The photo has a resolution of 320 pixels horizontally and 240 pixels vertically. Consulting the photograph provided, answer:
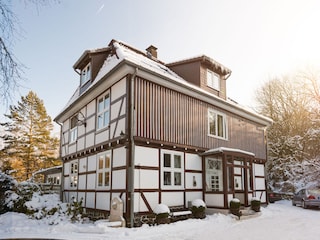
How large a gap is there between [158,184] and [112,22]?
5.92 metres

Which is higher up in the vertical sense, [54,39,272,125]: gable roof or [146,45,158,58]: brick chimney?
[146,45,158,58]: brick chimney

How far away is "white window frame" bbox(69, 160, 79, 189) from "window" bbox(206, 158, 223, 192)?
6.83m

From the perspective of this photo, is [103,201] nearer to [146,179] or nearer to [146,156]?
[146,179]

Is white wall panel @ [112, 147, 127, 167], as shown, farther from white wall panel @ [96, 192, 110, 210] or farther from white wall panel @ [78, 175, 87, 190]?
white wall panel @ [78, 175, 87, 190]


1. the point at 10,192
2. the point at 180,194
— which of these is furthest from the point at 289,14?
the point at 10,192

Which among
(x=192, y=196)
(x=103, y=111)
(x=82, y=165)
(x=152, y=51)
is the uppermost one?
(x=152, y=51)

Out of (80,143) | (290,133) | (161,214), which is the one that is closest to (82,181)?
(80,143)

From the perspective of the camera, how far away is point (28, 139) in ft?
89.8

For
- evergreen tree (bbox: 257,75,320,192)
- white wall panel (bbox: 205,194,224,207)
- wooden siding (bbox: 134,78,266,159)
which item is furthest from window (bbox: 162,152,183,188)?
evergreen tree (bbox: 257,75,320,192)

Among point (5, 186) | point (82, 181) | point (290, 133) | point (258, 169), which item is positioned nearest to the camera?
point (5, 186)

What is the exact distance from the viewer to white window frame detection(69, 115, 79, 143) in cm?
1486

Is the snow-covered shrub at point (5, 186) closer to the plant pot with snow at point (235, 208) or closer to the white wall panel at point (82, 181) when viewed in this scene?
the white wall panel at point (82, 181)

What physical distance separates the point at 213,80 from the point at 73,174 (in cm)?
922

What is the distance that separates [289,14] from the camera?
8.81 meters
